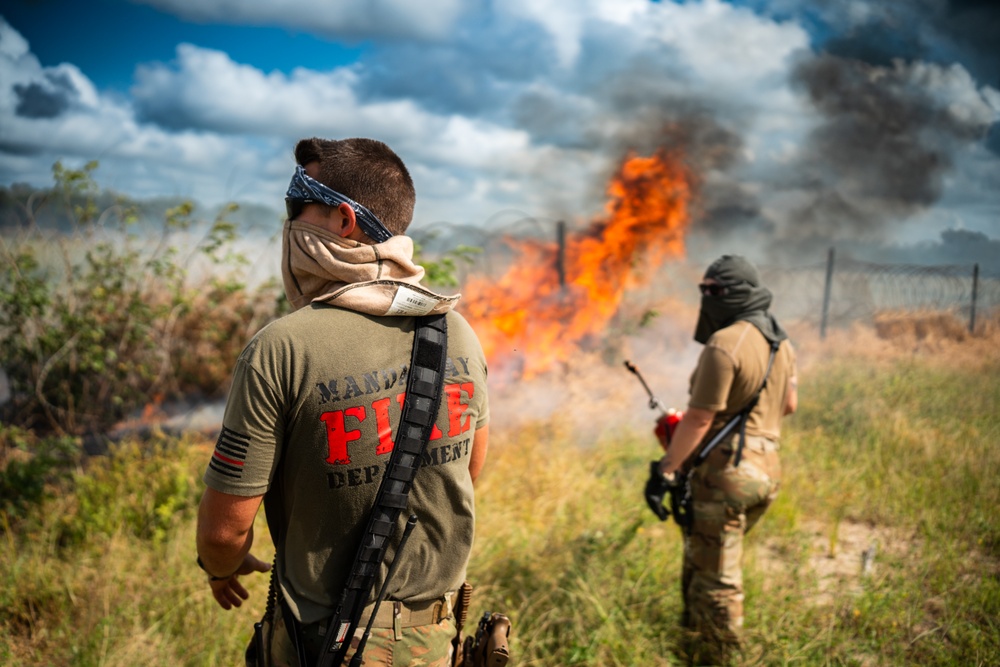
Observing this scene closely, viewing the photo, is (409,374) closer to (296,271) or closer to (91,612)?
(296,271)

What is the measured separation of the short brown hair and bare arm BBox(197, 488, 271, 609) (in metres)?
0.76

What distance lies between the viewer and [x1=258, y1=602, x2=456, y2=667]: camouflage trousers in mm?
1646

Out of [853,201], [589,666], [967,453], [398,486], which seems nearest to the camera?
[398,486]

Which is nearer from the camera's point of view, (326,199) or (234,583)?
(326,199)

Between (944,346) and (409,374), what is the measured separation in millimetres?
9460

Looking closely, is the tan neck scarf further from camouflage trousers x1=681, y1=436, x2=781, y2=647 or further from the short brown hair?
camouflage trousers x1=681, y1=436, x2=781, y2=647

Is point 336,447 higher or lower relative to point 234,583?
higher

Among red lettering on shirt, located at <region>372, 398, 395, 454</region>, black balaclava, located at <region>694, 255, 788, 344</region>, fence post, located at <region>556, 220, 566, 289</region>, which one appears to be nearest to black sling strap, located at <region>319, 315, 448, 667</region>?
red lettering on shirt, located at <region>372, 398, 395, 454</region>

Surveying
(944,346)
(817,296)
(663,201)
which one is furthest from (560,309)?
(944,346)

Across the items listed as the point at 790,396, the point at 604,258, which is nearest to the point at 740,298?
the point at 790,396

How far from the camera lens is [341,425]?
1521 mm

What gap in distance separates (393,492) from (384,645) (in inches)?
16.4

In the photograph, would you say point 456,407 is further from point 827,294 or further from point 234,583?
point 827,294

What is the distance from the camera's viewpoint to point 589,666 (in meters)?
3.15
